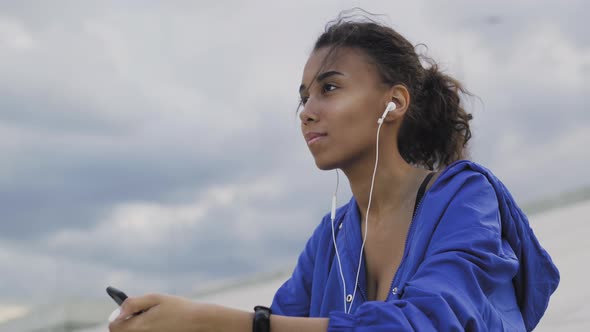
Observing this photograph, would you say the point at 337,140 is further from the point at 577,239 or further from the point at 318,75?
the point at 577,239

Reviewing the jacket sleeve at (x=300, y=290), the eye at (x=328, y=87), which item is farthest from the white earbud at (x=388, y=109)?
the jacket sleeve at (x=300, y=290)

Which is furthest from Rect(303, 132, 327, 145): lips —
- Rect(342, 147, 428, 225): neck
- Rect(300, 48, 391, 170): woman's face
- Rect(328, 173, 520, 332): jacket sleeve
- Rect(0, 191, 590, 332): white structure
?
Rect(0, 191, 590, 332): white structure

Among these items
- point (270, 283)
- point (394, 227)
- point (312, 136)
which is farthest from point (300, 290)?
point (270, 283)

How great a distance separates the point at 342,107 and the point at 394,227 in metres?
0.34

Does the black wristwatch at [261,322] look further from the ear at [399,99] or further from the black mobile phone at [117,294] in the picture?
the ear at [399,99]

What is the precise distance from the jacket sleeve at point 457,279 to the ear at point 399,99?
31 centimetres

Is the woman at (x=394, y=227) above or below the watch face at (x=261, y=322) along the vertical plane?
above

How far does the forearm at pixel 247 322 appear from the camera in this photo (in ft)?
6.27

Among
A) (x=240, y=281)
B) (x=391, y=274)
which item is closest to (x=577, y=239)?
(x=240, y=281)

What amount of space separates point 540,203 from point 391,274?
4.80 metres

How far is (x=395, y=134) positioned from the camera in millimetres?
2496

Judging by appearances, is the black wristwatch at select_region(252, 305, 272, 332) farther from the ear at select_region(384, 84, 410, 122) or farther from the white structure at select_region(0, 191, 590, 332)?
the white structure at select_region(0, 191, 590, 332)

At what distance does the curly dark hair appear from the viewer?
2.53 meters

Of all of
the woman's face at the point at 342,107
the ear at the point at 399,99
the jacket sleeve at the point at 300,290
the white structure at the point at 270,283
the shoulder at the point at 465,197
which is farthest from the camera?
the white structure at the point at 270,283
